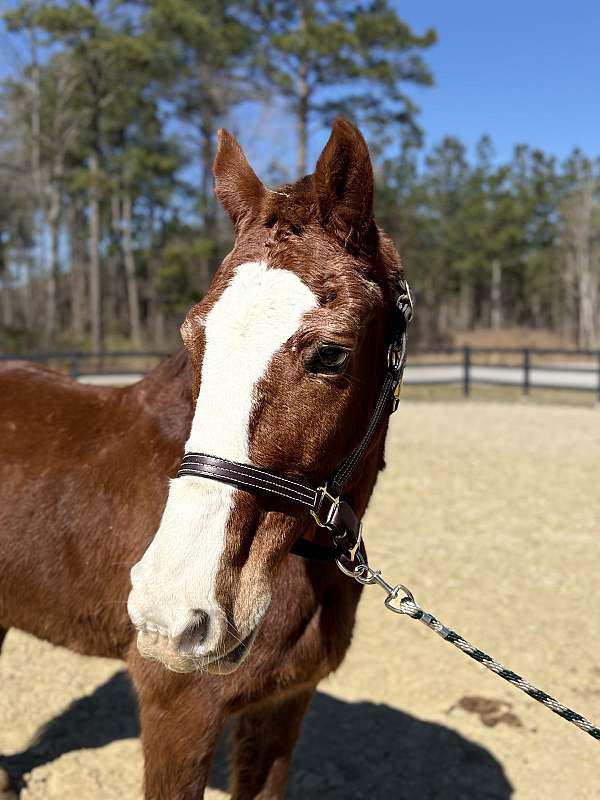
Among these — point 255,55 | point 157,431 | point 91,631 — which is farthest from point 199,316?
point 255,55

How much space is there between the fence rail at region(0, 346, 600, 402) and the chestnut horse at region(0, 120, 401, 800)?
10748 millimetres

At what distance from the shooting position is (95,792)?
114 inches

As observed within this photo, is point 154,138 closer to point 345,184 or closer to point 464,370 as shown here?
point 464,370

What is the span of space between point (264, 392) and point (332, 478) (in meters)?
0.32

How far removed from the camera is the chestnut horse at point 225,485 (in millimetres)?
1403

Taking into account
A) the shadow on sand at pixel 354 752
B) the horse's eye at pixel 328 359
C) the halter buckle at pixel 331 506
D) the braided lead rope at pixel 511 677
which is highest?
the horse's eye at pixel 328 359

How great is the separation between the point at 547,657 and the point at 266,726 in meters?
2.35

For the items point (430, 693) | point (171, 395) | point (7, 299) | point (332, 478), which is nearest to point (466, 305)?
point (7, 299)

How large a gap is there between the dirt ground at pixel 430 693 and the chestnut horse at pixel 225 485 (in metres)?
0.99

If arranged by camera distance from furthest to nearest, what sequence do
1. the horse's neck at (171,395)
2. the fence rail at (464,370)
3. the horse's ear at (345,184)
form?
the fence rail at (464,370) < the horse's neck at (171,395) < the horse's ear at (345,184)

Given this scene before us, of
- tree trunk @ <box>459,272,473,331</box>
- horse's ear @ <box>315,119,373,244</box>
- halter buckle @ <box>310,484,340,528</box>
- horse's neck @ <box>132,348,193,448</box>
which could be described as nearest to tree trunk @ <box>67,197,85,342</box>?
tree trunk @ <box>459,272,473,331</box>

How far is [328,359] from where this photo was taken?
149cm

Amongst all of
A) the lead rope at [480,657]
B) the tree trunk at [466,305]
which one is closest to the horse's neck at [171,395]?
the lead rope at [480,657]

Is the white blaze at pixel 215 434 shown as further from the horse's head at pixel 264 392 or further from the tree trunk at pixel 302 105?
the tree trunk at pixel 302 105
